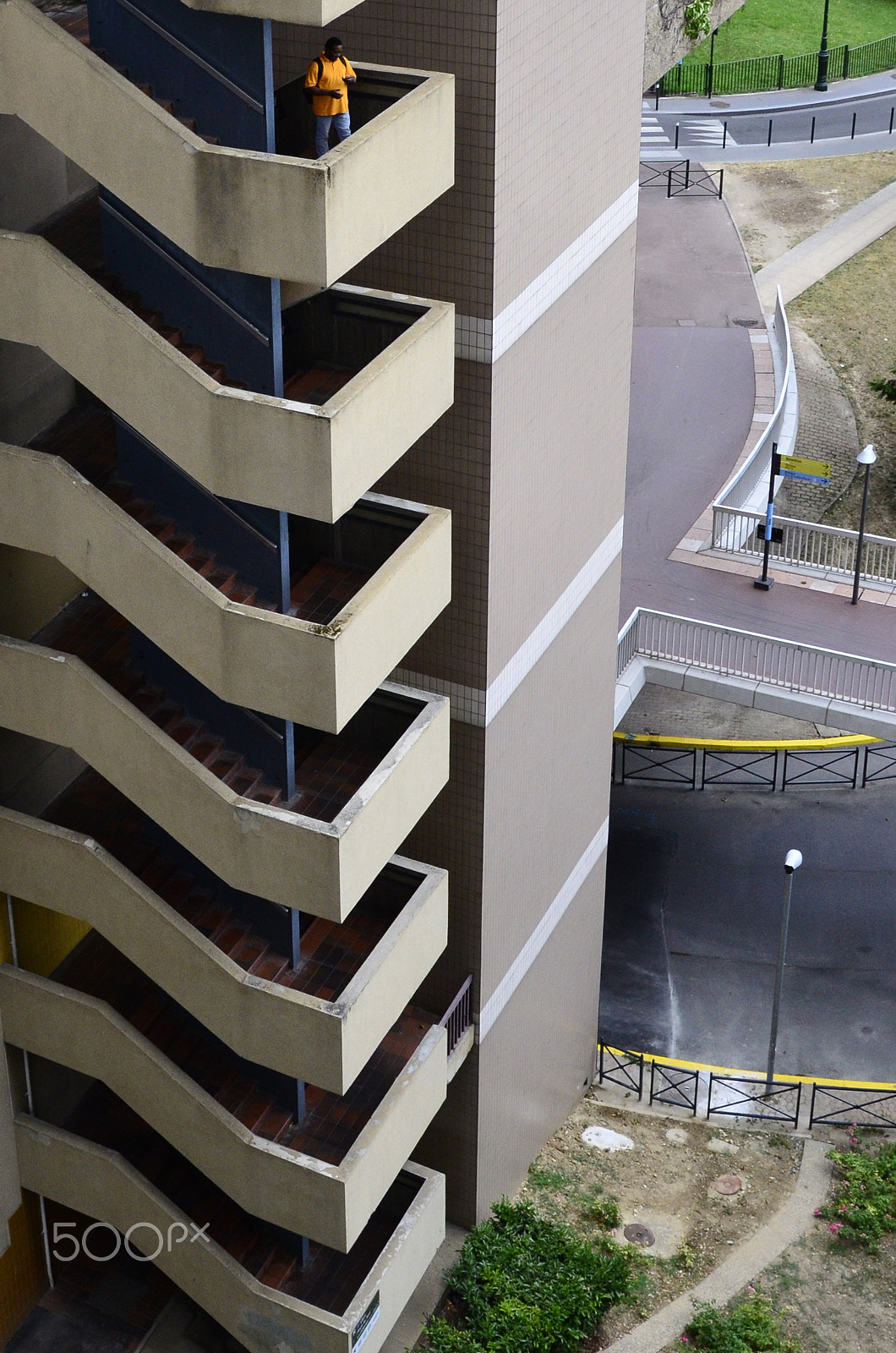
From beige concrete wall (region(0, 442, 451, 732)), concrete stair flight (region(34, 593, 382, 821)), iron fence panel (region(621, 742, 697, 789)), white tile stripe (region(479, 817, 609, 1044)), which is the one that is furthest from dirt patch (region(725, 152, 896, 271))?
beige concrete wall (region(0, 442, 451, 732))

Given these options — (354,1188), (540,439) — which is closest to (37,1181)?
(354,1188)

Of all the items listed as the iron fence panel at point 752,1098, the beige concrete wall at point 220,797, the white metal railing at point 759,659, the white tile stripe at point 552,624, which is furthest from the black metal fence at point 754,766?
the beige concrete wall at point 220,797

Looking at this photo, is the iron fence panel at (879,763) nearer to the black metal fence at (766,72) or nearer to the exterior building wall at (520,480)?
the exterior building wall at (520,480)

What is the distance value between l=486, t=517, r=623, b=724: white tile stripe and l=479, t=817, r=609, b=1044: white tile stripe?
15.1 ft

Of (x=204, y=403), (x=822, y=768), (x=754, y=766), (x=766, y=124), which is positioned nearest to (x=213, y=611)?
(x=204, y=403)

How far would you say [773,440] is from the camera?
4034 centimetres

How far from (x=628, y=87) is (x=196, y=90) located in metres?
7.26

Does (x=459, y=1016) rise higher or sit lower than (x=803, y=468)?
lower

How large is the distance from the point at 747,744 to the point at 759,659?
7.68 metres

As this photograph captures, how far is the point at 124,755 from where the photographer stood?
738 inches

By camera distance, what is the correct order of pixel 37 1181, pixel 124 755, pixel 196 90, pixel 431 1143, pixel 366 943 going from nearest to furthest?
pixel 196 90, pixel 124 755, pixel 366 943, pixel 37 1181, pixel 431 1143

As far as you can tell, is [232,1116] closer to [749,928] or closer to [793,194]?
[749,928]

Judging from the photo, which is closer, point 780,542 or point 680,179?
point 780,542

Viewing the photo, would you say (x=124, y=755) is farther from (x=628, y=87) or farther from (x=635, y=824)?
(x=635, y=824)
